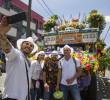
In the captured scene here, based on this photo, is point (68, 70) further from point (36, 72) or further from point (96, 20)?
point (96, 20)

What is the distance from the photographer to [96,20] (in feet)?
48.8

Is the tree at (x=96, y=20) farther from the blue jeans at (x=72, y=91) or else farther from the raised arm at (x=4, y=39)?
the raised arm at (x=4, y=39)

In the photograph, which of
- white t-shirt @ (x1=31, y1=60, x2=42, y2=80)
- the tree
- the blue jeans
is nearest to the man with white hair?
the blue jeans

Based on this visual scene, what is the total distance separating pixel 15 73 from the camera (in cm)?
505

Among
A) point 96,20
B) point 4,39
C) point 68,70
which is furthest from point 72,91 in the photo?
point 96,20

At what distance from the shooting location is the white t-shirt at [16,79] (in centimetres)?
498

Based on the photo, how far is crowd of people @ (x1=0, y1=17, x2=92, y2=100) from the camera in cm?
497

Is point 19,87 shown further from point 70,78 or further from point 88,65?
point 88,65

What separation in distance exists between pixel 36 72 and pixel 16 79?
4.44m

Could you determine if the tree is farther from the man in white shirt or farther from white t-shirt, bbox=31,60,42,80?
the man in white shirt

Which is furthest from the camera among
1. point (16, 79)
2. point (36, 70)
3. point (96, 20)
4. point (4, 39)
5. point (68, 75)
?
point (96, 20)

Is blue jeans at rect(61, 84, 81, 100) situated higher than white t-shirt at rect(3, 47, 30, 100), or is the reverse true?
white t-shirt at rect(3, 47, 30, 100)

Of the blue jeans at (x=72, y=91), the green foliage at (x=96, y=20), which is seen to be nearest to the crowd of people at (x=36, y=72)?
the blue jeans at (x=72, y=91)

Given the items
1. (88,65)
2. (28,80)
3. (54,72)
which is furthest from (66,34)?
(28,80)
